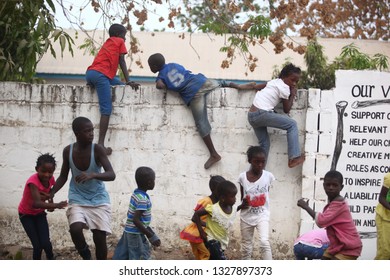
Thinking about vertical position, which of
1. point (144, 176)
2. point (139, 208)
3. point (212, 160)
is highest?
point (212, 160)

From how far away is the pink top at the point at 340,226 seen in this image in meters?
7.24

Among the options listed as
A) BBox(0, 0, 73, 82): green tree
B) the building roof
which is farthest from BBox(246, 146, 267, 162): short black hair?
the building roof

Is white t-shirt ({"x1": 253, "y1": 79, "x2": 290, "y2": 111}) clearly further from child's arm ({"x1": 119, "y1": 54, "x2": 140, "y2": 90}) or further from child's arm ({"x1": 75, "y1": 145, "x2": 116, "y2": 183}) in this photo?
child's arm ({"x1": 75, "y1": 145, "x2": 116, "y2": 183})

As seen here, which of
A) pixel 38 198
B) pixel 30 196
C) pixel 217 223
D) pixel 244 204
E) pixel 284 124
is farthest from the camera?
pixel 284 124

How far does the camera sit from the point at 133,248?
7.34m

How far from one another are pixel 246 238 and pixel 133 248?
124 cm

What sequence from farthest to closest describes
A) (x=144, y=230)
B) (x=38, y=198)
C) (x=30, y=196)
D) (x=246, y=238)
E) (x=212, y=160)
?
(x=212, y=160), (x=246, y=238), (x=30, y=196), (x=38, y=198), (x=144, y=230)

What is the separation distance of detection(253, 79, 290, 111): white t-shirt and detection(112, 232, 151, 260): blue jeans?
77.1 inches

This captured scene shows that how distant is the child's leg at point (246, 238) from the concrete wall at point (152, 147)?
710 mm

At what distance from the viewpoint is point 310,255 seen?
309 inches

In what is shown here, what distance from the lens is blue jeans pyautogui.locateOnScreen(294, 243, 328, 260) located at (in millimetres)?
7805

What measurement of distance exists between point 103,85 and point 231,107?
133 centimetres

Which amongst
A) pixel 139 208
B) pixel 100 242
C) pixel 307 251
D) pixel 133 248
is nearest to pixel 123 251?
pixel 133 248

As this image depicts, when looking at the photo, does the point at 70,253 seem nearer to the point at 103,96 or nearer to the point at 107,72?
the point at 103,96
